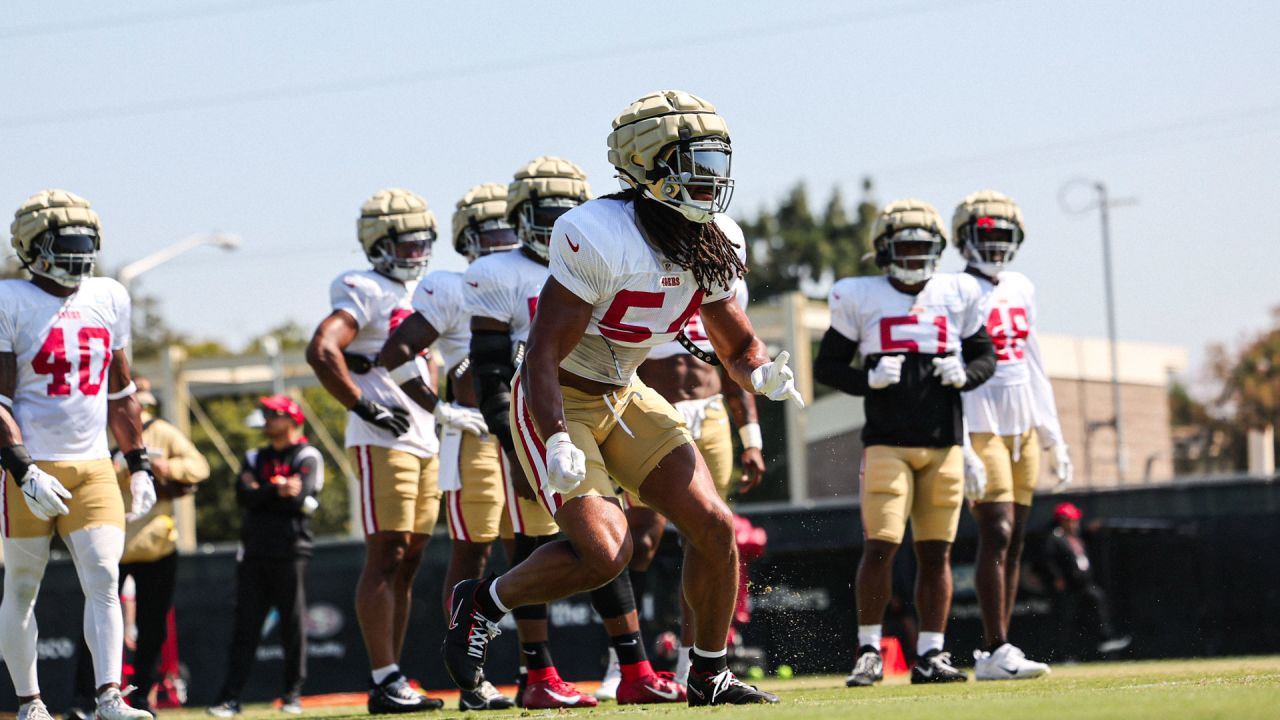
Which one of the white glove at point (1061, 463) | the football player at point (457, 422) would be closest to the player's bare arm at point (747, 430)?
the football player at point (457, 422)

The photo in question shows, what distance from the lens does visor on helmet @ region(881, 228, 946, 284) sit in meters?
8.84

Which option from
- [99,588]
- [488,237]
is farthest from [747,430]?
[99,588]

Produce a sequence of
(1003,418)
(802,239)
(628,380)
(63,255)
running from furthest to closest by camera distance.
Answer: (802,239)
(1003,418)
(63,255)
(628,380)

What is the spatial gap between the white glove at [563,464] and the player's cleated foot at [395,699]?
2.51m

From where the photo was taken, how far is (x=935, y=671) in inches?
330

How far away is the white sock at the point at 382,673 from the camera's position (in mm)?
7996

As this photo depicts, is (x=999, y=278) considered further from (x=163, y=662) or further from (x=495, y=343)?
(x=163, y=662)

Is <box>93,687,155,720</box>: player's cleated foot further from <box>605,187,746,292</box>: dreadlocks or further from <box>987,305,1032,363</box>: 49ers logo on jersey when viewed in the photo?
<box>987,305,1032,363</box>: 49ers logo on jersey

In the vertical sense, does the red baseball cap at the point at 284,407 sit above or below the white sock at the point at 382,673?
above

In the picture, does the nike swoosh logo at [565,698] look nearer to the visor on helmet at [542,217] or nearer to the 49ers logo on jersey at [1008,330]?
the visor on helmet at [542,217]

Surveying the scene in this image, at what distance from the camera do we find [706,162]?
6.11 m

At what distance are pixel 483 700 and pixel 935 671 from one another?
2.20 metres

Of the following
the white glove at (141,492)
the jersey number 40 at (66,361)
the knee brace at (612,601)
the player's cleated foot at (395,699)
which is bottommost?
the player's cleated foot at (395,699)

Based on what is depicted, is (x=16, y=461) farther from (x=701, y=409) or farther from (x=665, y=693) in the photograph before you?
(x=701, y=409)
